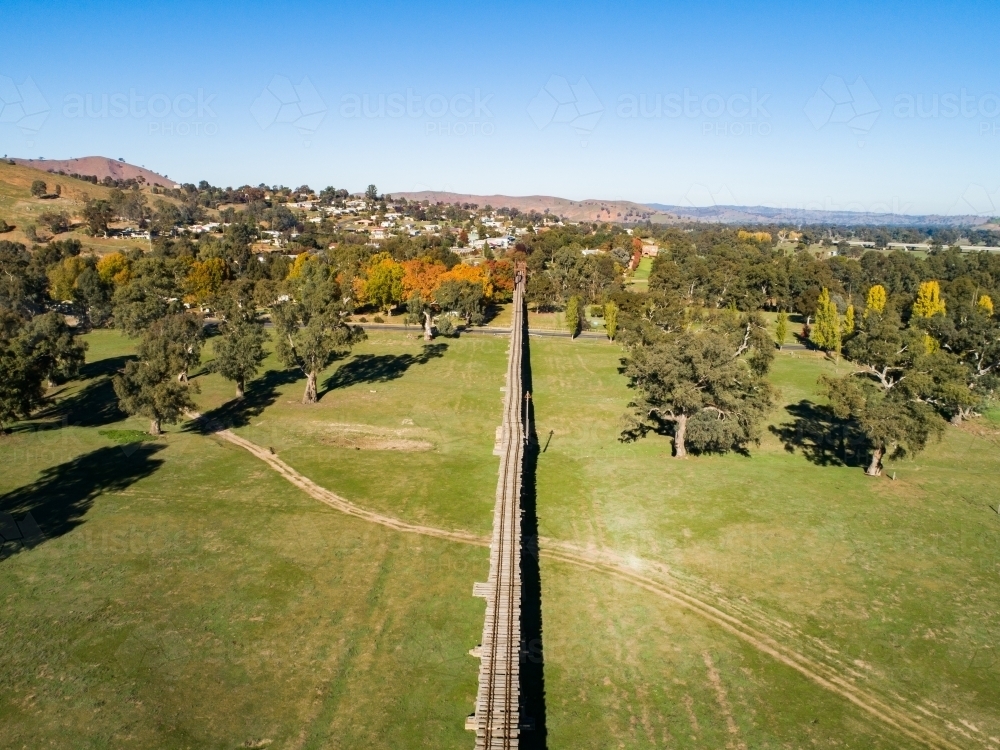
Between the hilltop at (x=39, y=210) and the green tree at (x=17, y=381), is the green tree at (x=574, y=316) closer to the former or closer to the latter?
the green tree at (x=17, y=381)

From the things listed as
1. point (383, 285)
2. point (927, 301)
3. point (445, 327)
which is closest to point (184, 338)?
point (445, 327)

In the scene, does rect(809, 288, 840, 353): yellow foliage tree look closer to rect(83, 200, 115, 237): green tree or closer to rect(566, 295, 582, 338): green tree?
rect(566, 295, 582, 338): green tree

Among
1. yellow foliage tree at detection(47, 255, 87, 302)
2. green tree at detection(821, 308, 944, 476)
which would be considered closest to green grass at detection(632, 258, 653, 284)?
green tree at detection(821, 308, 944, 476)

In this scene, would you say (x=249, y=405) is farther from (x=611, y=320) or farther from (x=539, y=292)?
(x=539, y=292)

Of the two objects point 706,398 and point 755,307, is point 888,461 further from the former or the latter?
point 755,307

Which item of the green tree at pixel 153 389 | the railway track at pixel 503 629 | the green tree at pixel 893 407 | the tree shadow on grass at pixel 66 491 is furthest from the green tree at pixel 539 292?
the tree shadow on grass at pixel 66 491

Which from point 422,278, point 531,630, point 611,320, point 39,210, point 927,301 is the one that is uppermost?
point 39,210

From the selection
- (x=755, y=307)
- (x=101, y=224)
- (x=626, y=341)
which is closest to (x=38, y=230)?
(x=101, y=224)
